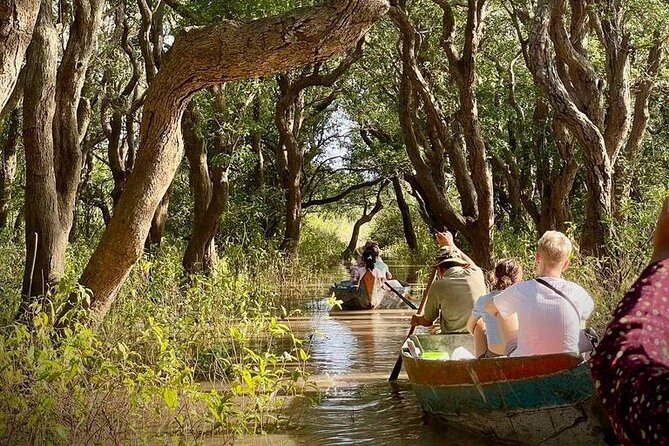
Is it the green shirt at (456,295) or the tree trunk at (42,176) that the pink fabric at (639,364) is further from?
the green shirt at (456,295)

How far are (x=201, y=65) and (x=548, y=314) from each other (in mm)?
3185

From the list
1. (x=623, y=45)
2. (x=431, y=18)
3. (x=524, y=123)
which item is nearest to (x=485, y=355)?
(x=623, y=45)

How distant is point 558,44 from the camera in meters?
13.1

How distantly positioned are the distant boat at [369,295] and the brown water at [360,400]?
2994 mm

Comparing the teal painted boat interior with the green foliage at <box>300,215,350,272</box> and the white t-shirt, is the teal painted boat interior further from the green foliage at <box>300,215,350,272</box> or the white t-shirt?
the green foliage at <box>300,215,350,272</box>

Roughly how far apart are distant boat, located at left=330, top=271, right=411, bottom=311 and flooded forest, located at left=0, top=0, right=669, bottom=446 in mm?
88

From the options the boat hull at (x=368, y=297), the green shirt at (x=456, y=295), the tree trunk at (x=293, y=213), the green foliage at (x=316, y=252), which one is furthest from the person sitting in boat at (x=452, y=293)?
the green foliage at (x=316, y=252)

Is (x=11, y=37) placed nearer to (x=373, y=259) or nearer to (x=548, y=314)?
(x=548, y=314)

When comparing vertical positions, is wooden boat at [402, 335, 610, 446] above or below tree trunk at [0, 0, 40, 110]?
below

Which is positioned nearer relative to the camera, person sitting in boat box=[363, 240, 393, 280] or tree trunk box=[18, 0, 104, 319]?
tree trunk box=[18, 0, 104, 319]

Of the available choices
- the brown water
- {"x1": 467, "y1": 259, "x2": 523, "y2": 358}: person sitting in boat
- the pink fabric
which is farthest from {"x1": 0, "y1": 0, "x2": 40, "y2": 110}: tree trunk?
Result: the pink fabric

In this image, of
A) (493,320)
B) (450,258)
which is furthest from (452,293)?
(493,320)

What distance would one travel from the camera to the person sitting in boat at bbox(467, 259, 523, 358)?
25.6 feet

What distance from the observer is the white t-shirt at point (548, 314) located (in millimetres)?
6805
